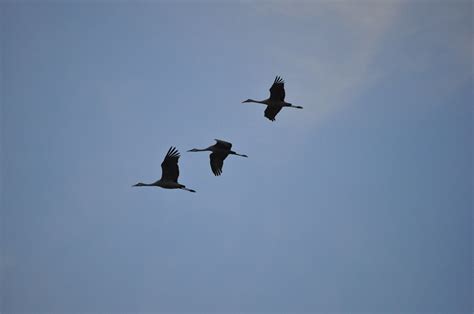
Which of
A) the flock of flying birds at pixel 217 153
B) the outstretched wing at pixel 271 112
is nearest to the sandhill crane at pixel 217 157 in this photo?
the flock of flying birds at pixel 217 153

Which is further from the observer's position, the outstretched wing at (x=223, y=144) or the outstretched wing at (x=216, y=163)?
the outstretched wing at (x=216, y=163)

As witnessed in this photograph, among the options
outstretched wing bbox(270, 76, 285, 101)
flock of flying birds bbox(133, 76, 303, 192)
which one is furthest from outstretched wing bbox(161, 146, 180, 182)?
outstretched wing bbox(270, 76, 285, 101)

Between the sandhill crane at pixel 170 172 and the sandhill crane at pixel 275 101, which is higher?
the sandhill crane at pixel 275 101

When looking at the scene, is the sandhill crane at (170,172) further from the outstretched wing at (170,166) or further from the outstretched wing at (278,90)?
the outstretched wing at (278,90)

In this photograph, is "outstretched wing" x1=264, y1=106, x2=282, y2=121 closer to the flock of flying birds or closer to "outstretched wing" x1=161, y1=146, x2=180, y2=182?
the flock of flying birds

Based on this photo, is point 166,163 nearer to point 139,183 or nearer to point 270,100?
point 139,183

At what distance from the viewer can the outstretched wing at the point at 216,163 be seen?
34875mm

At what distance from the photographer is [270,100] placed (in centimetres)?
3550

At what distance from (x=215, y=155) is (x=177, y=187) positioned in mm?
2372

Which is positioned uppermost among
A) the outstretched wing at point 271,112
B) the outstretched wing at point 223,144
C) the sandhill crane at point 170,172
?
the outstretched wing at point 271,112

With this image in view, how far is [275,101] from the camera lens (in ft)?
116

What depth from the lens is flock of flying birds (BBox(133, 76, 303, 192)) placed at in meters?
33.0

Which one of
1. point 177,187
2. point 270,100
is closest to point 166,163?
point 177,187

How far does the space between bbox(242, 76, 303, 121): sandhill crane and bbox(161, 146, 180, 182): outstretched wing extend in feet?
16.8
